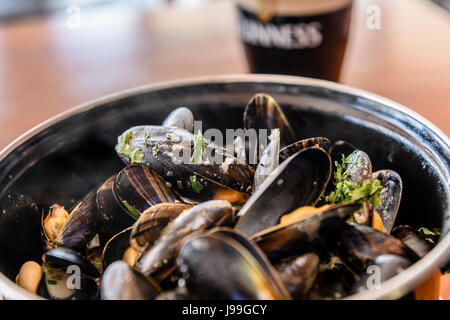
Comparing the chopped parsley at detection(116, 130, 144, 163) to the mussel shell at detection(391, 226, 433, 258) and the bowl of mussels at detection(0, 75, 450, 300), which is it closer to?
the bowl of mussels at detection(0, 75, 450, 300)

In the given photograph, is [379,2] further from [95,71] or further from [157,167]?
[157,167]

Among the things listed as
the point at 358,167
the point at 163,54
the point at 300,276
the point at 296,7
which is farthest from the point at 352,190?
the point at 163,54

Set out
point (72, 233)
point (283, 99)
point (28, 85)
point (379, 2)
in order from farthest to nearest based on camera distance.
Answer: point (379, 2) < point (28, 85) < point (283, 99) < point (72, 233)

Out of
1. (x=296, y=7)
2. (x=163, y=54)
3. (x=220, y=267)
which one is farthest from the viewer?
(x=163, y=54)

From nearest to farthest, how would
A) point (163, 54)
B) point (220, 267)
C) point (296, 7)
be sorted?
1. point (220, 267)
2. point (296, 7)
3. point (163, 54)

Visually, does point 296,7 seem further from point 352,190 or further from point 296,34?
point 352,190

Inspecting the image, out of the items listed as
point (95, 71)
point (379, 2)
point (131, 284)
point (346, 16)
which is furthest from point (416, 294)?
point (379, 2)
